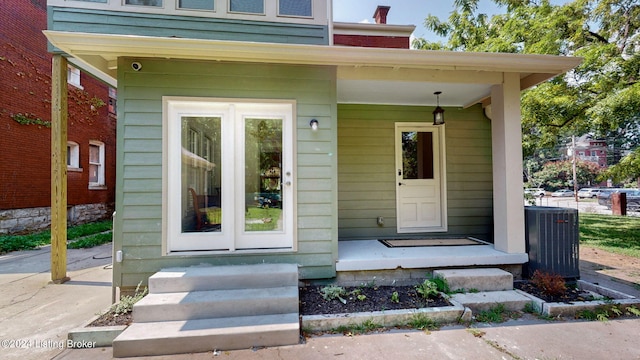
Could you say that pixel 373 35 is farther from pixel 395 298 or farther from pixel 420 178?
pixel 395 298

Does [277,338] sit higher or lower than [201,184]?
lower

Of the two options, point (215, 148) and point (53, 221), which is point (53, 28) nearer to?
point (53, 221)

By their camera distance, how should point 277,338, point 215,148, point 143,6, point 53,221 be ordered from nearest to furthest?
point 277,338, point 215,148, point 53,221, point 143,6

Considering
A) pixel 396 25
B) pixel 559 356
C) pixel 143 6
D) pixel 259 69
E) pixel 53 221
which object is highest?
pixel 396 25

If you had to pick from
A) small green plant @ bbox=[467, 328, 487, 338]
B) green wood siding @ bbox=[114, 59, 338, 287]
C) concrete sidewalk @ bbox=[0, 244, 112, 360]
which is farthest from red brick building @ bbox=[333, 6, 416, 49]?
concrete sidewalk @ bbox=[0, 244, 112, 360]

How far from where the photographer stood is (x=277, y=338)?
2.29 m

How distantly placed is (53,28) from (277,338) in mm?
4775

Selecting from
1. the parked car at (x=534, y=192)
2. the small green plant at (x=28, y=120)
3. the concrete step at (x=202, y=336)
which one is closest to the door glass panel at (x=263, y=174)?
the concrete step at (x=202, y=336)

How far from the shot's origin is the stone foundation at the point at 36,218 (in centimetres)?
634

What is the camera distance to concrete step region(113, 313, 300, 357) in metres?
2.17

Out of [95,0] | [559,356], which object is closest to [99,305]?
[95,0]

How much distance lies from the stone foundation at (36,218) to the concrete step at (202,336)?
676 cm

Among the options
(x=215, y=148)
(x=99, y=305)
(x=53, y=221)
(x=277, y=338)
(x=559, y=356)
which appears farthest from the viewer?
(x=53, y=221)

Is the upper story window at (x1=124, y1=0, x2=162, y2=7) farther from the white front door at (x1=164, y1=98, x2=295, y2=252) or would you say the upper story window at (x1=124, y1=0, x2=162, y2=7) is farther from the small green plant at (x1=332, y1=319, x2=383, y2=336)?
the small green plant at (x1=332, y1=319, x2=383, y2=336)
